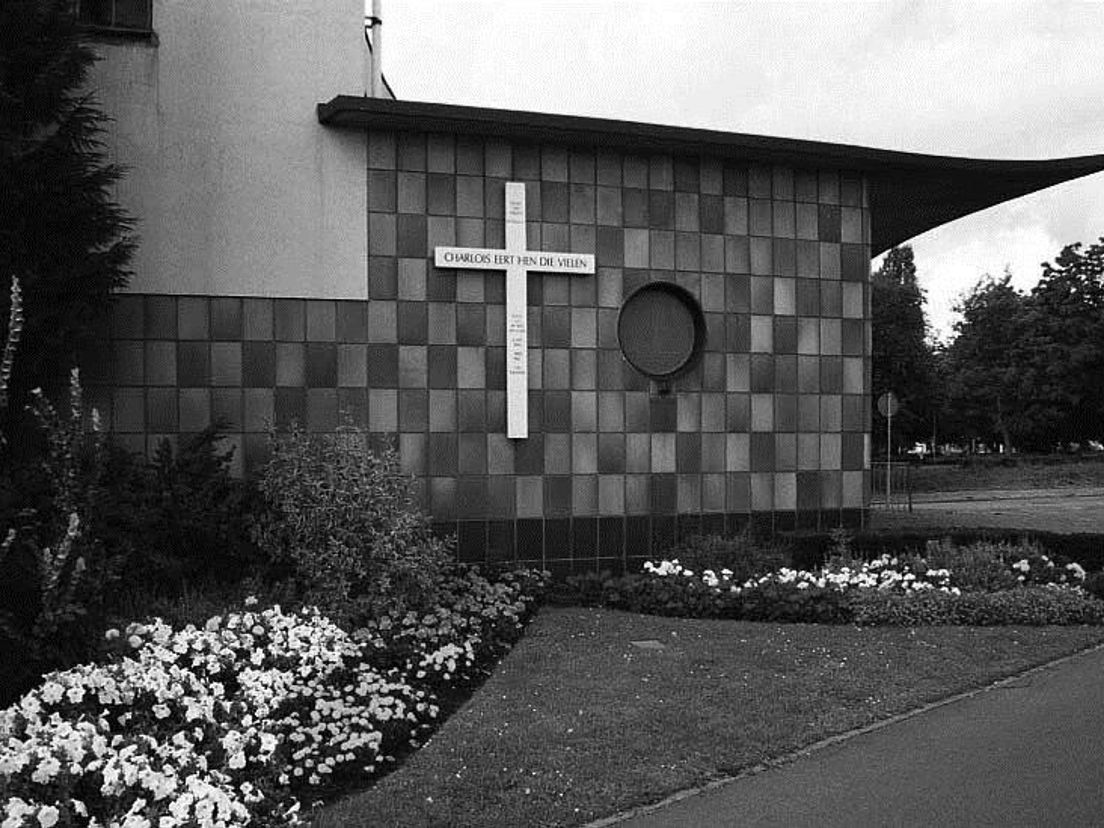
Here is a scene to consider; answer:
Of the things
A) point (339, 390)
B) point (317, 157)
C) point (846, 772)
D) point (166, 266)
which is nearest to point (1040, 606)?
point (846, 772)

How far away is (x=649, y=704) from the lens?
791cm

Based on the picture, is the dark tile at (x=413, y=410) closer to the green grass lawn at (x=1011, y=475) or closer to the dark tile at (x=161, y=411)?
the dark tile at (x=161, y=411)

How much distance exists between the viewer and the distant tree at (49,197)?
32.1 feet

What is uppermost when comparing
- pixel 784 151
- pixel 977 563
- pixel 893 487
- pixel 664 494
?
pixel 784 151

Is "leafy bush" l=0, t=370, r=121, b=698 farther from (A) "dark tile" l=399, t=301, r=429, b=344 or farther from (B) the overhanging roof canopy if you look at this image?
(B) the overhanging roof canopy

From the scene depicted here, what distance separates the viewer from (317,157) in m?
12.6

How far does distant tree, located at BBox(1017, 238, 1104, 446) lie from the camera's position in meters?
53.2

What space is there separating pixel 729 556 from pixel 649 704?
17.5 feet

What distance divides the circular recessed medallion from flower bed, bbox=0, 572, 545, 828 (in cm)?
488

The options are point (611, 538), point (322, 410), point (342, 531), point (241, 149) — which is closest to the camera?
point (342, 531)

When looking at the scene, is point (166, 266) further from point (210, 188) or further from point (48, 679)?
point (48, 679)

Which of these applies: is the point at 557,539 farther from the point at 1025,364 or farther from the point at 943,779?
the point at 1025,364

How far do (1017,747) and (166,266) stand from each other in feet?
30.4

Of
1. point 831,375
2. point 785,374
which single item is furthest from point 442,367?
point 831,375
